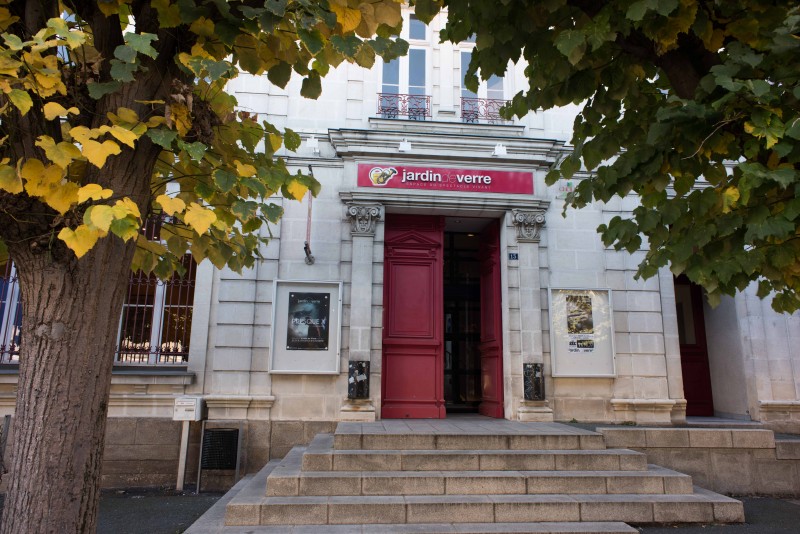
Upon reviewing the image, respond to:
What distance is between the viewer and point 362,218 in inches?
332

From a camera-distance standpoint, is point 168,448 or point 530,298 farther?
point 530,298

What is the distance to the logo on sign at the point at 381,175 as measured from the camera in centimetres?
861

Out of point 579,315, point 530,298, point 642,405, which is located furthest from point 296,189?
point 642,405

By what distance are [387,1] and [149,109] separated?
4.94ft

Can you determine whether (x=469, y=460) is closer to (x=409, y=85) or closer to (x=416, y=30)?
(x=409, y=85)

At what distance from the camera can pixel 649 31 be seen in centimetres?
352

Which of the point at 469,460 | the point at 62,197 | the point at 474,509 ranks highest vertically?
the point at 62,197

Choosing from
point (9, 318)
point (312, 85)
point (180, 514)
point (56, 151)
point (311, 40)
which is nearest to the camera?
point (56, 151)

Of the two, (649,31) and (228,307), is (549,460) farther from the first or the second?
(228,307)

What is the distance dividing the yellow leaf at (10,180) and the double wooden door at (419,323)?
6.45 meters

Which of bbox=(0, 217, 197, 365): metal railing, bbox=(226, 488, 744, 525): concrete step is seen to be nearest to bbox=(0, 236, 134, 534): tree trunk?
bbox=(226, 488, 744, 525): concrete step

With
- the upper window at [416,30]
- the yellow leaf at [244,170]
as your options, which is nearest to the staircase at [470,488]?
the yellow leaf at [244,170]

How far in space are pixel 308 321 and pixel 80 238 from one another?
589 cm

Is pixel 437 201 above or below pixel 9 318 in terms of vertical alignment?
above
